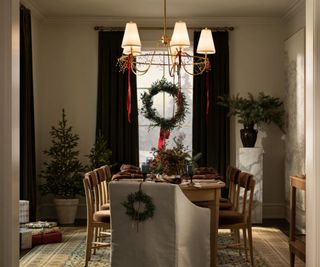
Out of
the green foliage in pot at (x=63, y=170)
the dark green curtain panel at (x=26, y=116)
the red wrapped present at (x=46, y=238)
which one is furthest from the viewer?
the green foliage in pot at (x=63, y=170)

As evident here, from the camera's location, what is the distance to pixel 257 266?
5305mm

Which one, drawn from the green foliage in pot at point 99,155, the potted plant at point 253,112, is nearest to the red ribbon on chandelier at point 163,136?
the green foliage in pot at point 99,155

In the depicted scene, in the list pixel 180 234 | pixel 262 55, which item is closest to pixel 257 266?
pixel 180 234

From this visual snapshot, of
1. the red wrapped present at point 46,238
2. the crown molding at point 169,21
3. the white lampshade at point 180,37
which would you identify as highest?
the crown molding at point 169,21

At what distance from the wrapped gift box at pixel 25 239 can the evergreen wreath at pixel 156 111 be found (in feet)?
8.44

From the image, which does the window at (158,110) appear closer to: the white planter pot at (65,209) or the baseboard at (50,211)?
the baseboard at (50,211)

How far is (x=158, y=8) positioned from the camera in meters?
7.65

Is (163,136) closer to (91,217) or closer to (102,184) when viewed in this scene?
(102,184)

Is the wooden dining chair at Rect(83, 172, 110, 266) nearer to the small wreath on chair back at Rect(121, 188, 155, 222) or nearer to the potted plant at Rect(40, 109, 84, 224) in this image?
the small wreath on chair back at Rect(121, 188, 155, 222)

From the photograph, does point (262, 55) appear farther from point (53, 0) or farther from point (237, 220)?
point (237, 220)

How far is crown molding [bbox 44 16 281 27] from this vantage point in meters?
8.22

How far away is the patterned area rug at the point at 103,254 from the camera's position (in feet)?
17.8

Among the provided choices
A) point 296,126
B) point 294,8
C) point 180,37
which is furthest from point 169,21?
point 180,37

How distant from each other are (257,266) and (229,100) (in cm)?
310
